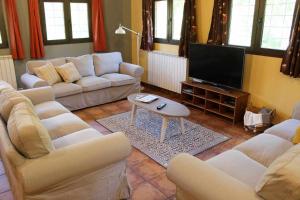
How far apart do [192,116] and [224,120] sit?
492 millimetres

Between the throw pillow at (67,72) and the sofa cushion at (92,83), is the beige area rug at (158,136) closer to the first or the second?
the sofa cushion at (92,83)

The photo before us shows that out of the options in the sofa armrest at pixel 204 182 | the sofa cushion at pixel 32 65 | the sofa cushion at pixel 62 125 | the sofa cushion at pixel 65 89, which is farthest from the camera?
the sofa cushion at pixel 32 65

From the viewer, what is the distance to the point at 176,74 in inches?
189

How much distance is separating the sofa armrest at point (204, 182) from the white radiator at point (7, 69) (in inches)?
154

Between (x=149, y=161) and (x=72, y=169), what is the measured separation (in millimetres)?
1226

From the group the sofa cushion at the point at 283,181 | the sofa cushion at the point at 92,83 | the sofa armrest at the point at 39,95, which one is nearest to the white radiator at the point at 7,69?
the sofa cushion at the point at 92,83

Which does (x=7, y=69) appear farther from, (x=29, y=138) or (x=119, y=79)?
(x=29, y=138)

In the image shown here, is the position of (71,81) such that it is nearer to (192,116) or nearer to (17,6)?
(17,6)

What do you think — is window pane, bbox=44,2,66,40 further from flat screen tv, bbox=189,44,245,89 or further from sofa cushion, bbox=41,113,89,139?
sofa cushion, bbox=41,113,89,139

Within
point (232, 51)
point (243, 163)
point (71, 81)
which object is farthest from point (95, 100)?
point (243, 163)

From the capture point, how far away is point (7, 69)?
4.44 m

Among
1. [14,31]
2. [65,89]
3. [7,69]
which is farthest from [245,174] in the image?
[14,31]

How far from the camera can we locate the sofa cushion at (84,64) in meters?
4.53

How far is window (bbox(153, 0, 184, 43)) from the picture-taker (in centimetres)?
472
